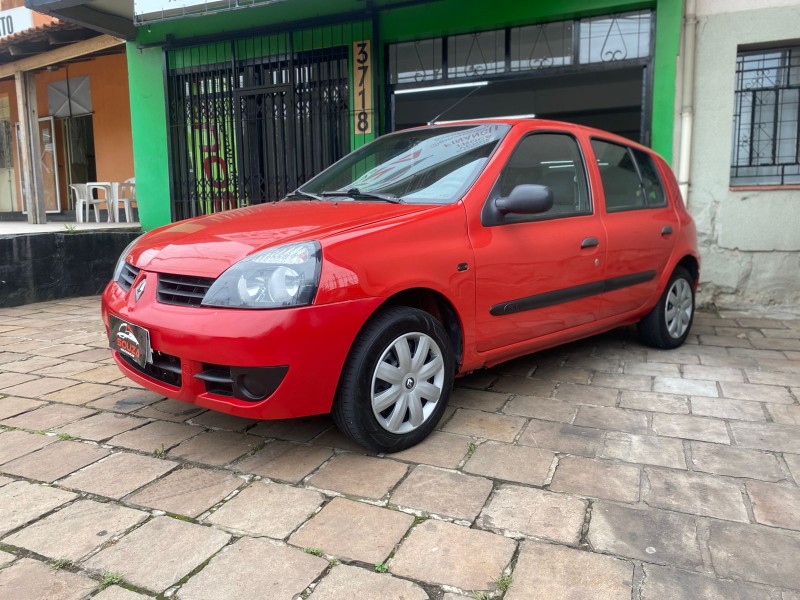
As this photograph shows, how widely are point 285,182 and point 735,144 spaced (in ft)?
16.4

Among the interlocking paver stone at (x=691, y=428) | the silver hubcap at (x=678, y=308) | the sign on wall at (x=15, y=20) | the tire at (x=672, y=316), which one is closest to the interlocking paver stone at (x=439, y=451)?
the interlocking paver stone at (x=691, y=428)

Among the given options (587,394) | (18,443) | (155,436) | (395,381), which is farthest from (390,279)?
(18,443)

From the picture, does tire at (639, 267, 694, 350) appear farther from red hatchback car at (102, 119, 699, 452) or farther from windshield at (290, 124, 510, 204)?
windshield at (290, 124, 510, 204)

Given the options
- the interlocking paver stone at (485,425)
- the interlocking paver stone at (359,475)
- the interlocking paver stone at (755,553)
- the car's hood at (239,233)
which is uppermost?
the car's hood at (239,233)

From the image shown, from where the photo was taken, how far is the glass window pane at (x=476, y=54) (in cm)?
698

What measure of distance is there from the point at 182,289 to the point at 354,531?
127 cm

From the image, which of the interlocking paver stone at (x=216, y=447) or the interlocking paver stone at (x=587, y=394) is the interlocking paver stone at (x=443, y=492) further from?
the interlocking paver stone at (x=587, y=394)

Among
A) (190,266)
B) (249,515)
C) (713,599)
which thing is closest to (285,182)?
(190,266)

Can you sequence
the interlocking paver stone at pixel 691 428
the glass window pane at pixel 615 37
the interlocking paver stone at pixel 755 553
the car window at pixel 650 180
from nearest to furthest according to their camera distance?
the interlocking paver stone at pixel 755 553
the interlocking paver stone at pixel 691 428
the car window at pixel 650 180
the glass window pane at pixel 615 37

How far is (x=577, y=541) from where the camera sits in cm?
222

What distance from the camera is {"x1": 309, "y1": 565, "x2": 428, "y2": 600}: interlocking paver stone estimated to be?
Result: 1938 mm

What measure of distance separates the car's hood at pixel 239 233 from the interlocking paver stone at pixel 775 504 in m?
1.87

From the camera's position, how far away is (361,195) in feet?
11.5

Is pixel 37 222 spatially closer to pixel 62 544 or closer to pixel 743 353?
pixel 62 544
